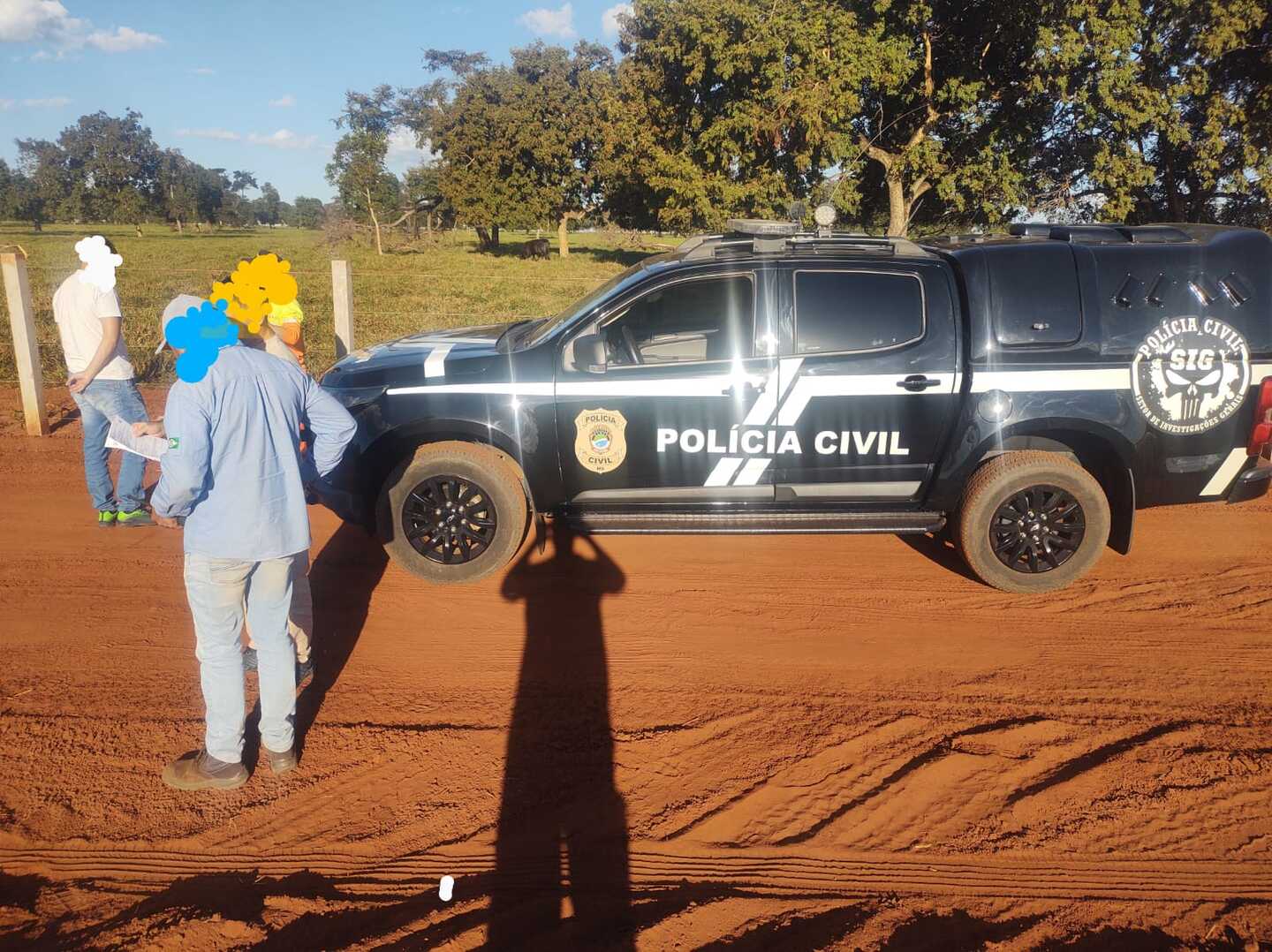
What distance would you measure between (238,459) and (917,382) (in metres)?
3.68

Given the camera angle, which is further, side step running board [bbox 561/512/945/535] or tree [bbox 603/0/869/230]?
tree [bbox 603/0/869/230]

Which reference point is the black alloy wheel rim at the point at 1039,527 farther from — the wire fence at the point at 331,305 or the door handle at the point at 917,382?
the wire fence at the point at 331,305

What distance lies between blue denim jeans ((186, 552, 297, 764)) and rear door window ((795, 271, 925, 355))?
10.5ft

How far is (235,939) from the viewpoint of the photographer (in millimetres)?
2629

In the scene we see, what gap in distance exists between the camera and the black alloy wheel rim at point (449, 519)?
16.9 ft

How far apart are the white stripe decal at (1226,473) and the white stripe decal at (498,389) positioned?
4057mm

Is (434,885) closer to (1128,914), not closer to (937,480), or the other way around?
(1128,914)

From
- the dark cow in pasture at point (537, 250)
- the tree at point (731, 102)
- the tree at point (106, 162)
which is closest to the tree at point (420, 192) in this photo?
the dark cow in pasture at point (537, 250)

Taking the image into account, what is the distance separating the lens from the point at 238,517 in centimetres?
319

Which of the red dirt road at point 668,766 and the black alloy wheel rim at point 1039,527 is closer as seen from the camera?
the red dirt road at point 668,766

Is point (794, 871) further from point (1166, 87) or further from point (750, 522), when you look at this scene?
point (1166, 87)

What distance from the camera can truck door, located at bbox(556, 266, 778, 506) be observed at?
5.09m

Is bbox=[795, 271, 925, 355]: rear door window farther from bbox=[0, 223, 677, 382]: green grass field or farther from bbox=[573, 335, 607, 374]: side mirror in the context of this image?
bbox=[0, 223, 677, 382]: green grass field

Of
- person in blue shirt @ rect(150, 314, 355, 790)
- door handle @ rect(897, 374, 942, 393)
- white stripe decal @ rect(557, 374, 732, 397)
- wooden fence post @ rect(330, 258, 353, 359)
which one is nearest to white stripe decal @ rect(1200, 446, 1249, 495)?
door handle @ rect(897, 374, 942, 393)
